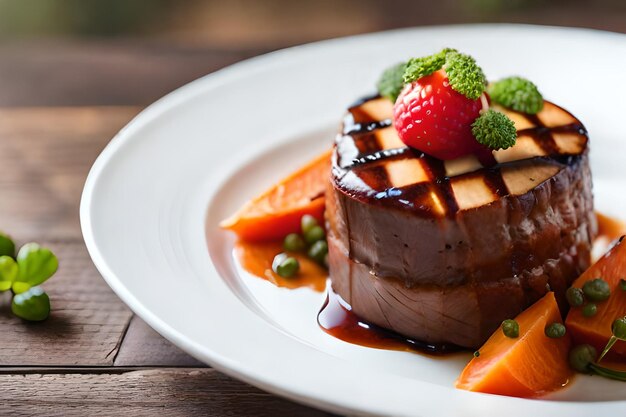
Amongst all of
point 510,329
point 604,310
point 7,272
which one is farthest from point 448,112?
point 7,272

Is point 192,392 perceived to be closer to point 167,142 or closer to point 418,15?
point 167,142

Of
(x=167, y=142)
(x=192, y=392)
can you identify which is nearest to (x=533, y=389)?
(x=192, y=392)

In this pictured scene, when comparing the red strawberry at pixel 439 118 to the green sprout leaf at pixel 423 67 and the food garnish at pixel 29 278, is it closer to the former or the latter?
the green sprout leaf at pixel 423 67

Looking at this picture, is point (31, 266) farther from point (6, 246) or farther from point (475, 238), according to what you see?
point (475, 238)

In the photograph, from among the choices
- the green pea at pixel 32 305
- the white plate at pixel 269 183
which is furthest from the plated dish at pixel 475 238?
the green pea at pixel 32 305

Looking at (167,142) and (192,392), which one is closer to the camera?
(192,392)

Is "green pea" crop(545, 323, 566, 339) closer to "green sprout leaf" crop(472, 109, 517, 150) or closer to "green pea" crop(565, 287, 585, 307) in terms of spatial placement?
"green pea" crop(565, 287, 585, 307)

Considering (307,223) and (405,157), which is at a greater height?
(405,157)
